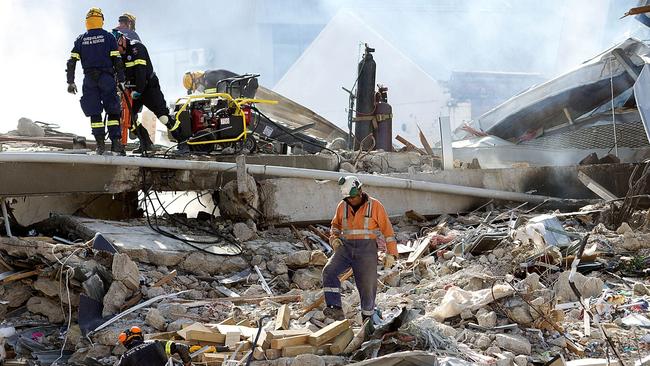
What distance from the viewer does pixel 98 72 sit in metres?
9.26

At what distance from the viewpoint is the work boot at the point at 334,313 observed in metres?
7.57

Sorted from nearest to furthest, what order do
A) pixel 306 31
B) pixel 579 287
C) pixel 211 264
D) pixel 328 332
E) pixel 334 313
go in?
pixel 328 332
pixel 334 313
pixel 579 287
pixel 211 264
pixel 306 31

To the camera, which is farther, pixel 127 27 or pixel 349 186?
pixel 127 27

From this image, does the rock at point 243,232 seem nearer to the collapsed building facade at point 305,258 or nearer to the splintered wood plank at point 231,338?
the collapsed building facade at point 305,258

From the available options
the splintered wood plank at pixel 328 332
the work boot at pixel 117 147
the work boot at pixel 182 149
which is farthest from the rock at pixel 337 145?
the splintered wood plank at pixel 328 332

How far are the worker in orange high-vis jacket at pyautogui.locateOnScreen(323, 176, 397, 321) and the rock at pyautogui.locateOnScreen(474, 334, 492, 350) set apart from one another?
101cm

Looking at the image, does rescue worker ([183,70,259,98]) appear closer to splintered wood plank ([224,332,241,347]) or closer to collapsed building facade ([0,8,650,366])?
collapsed building facade ([0,8,650,366])

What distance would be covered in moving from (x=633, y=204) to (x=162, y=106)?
257 inches

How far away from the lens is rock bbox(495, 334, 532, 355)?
687cm

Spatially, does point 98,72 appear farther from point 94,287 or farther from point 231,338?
point 231,338

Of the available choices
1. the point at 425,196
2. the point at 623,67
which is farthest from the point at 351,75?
the point at 425,196

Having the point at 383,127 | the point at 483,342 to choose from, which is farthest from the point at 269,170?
the point at 383,127

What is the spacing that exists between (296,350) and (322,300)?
1198 millimetres

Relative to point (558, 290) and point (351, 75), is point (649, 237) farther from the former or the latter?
point (351, 75)
